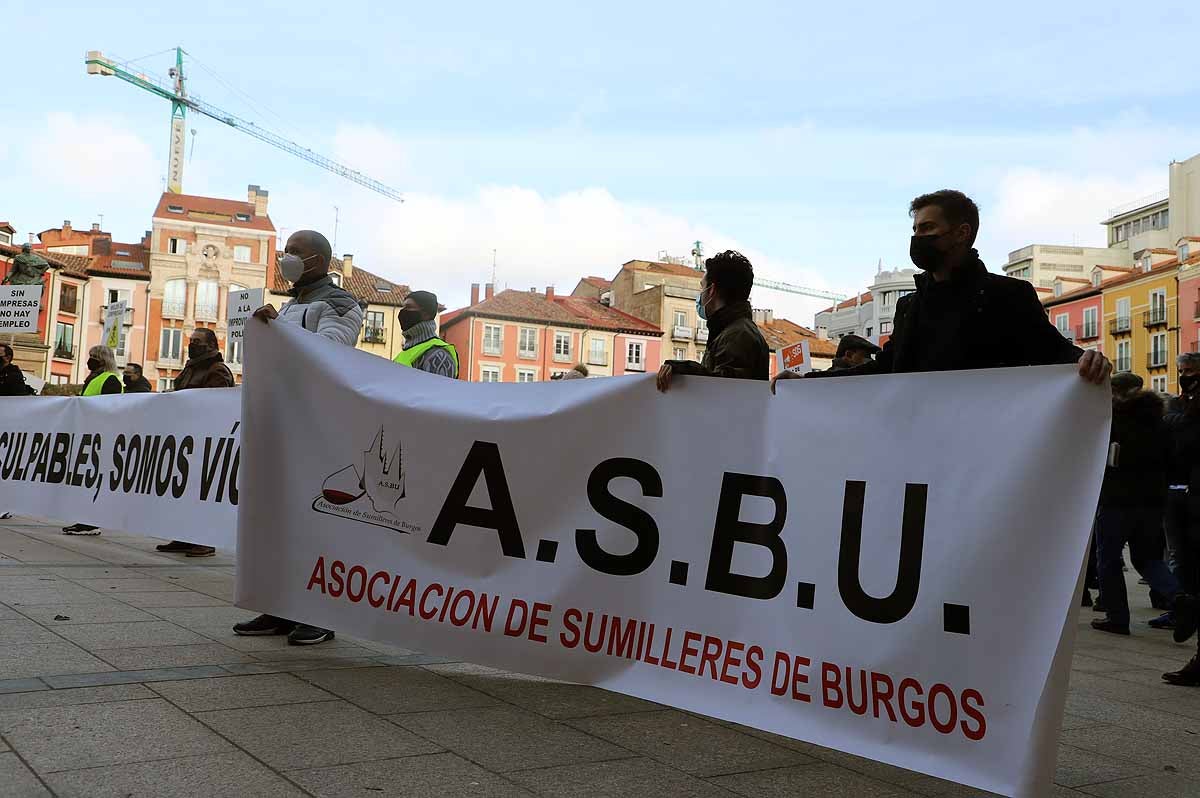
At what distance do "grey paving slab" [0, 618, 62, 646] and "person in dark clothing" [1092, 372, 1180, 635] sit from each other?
21.9 ft

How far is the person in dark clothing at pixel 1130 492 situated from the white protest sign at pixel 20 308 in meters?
14.2

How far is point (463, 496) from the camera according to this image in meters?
4.98

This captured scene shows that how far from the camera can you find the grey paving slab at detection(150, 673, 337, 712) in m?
4.28

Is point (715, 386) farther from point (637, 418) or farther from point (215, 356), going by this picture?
point (215, 356)

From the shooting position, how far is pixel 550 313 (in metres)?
80.3

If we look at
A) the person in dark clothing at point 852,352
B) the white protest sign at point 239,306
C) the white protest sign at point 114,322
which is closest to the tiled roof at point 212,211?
the white protest sign at point 114,322

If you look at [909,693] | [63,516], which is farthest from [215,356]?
[909,693]

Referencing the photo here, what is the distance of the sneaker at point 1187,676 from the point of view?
19.3 ft

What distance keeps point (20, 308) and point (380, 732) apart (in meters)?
14.9

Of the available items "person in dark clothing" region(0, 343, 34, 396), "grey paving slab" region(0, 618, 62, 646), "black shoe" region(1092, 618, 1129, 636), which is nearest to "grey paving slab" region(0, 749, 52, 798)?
"grey paving slab" region(0, 618, 62, 646)

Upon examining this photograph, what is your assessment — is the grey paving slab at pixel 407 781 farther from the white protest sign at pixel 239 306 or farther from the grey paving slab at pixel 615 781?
the white protest sign at pixel 239 306

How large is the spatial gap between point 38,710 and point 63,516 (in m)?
6.97

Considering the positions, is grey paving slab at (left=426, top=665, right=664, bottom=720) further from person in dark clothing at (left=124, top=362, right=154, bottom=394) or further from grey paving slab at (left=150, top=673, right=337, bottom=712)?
person in dark clothing at (left=124, top=362, right=154, bottom=394)

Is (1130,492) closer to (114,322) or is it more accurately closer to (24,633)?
(24,633)
